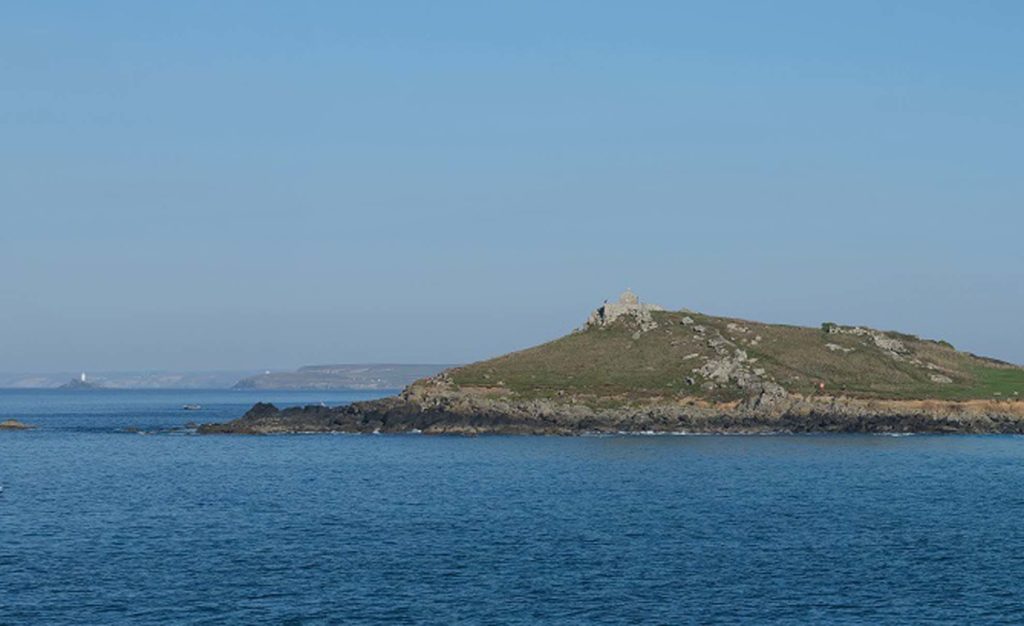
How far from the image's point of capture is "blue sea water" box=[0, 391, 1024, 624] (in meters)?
59.2

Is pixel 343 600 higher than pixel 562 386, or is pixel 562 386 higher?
pixel 562 386

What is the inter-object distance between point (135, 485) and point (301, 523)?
29.4m

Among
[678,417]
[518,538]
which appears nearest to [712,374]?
[678,417]

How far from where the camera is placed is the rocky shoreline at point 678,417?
16775 centimetres

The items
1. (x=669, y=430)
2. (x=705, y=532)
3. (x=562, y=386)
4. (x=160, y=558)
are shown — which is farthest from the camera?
(x=562, y=386)

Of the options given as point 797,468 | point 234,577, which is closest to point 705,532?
point 234,577

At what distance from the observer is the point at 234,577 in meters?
65.9

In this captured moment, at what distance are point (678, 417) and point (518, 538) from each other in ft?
305

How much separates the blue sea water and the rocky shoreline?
2850 centimetres

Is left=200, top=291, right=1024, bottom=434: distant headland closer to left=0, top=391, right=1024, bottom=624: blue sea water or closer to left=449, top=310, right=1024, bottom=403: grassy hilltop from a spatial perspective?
left=449, top=310, right=1024, bottom=403: grassy hilltop

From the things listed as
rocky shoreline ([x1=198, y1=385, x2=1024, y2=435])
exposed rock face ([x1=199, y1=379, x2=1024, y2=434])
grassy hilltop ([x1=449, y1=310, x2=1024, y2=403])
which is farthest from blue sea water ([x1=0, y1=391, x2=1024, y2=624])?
grassy hilltop ([x1=449, y1=310, x2=1024, y2=403])

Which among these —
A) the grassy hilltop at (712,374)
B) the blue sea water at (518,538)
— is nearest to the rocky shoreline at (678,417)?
the grassy hilltop at (712,374)

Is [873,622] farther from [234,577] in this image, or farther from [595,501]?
[595,501]

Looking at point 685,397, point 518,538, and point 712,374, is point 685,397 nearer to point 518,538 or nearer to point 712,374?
point 712,374
